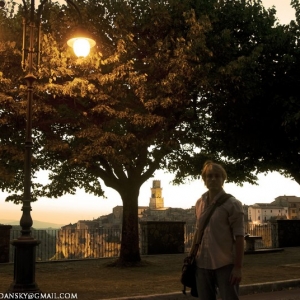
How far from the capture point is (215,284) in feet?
13.8

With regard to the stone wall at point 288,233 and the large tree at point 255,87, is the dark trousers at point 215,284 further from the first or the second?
the stone wall at point 288,233

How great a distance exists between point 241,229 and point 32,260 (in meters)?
5.59

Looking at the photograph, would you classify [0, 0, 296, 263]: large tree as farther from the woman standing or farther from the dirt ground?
the woman standing

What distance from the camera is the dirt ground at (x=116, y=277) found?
10.3 metres

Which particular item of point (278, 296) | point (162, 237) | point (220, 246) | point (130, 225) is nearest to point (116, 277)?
point (130, 225)

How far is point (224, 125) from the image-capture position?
1528 cm

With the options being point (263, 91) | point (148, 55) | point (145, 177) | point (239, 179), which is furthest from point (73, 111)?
point (239, 179)

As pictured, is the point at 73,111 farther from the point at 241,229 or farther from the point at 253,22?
the point at 241,229

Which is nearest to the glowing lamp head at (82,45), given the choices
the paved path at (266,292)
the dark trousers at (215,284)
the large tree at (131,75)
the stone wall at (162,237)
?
the large tree at (131,75)

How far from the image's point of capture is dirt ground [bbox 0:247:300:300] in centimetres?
1031

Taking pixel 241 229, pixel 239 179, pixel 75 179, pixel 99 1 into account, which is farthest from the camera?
pixel 239 179

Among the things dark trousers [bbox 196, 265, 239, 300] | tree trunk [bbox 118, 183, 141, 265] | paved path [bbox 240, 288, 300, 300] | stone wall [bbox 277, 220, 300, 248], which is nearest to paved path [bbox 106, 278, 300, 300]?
paved path [bbox 240, 288, 300, 300]

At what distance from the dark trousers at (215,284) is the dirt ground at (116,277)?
5.50 m

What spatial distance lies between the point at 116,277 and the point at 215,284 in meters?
9.23
